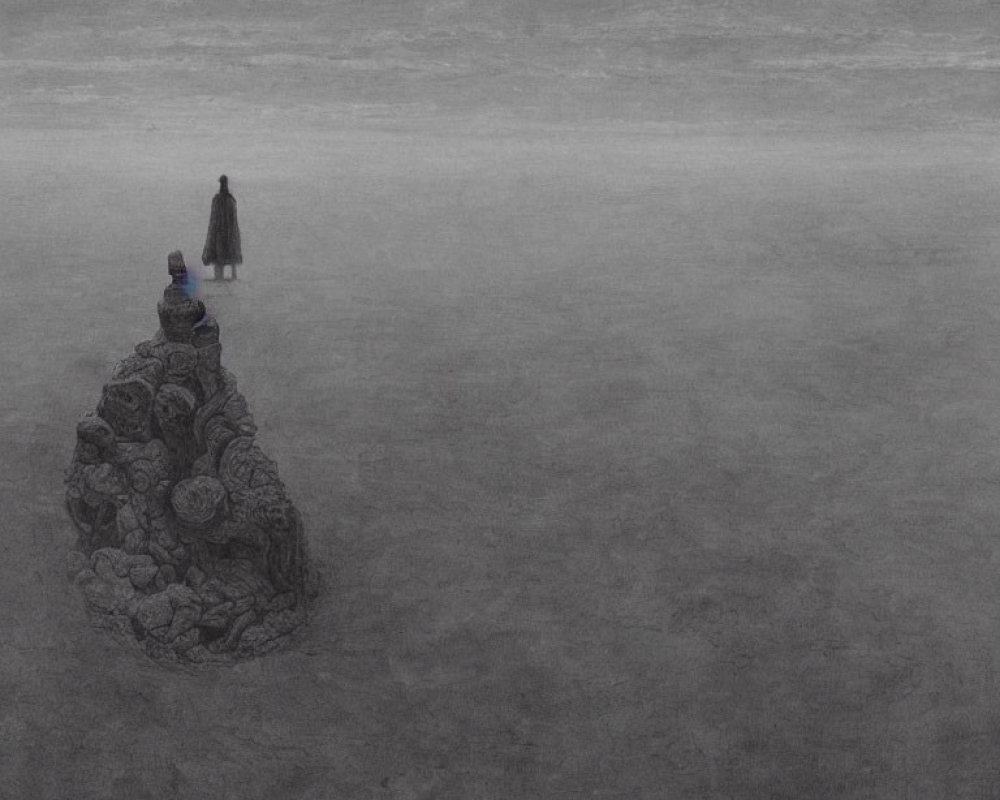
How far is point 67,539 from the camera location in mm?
8102

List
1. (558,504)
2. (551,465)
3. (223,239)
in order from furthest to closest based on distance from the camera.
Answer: (223,239)
(551,465)
(558,504)

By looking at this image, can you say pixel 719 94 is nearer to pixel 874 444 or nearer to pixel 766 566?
pixel 874 444

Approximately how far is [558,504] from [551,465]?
26.9 inches

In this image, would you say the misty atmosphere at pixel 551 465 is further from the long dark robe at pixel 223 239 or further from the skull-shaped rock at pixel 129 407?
the skull-shaped rock at pixel 129 407

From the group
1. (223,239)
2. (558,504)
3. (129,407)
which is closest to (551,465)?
(558,504)

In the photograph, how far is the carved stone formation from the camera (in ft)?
22.9

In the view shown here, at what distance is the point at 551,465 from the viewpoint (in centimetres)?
977

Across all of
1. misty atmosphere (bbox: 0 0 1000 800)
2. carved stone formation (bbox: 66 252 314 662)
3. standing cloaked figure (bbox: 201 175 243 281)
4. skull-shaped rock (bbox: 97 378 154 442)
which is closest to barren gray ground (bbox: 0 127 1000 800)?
misty atmosphere (bbox: 0 0 1000 800)

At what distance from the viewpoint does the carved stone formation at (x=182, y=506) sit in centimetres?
698

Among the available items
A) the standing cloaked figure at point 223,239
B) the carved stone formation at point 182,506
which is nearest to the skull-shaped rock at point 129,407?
the carved stone formation at point 182,506

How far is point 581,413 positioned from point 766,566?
9.92ft

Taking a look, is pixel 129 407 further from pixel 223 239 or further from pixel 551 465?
pixel 223 239

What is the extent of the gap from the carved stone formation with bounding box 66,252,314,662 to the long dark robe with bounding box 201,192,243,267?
7.14m

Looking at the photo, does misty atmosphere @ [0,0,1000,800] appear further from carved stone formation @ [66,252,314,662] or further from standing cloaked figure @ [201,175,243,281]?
standing cloaked figure @ [201,175,243,281]
